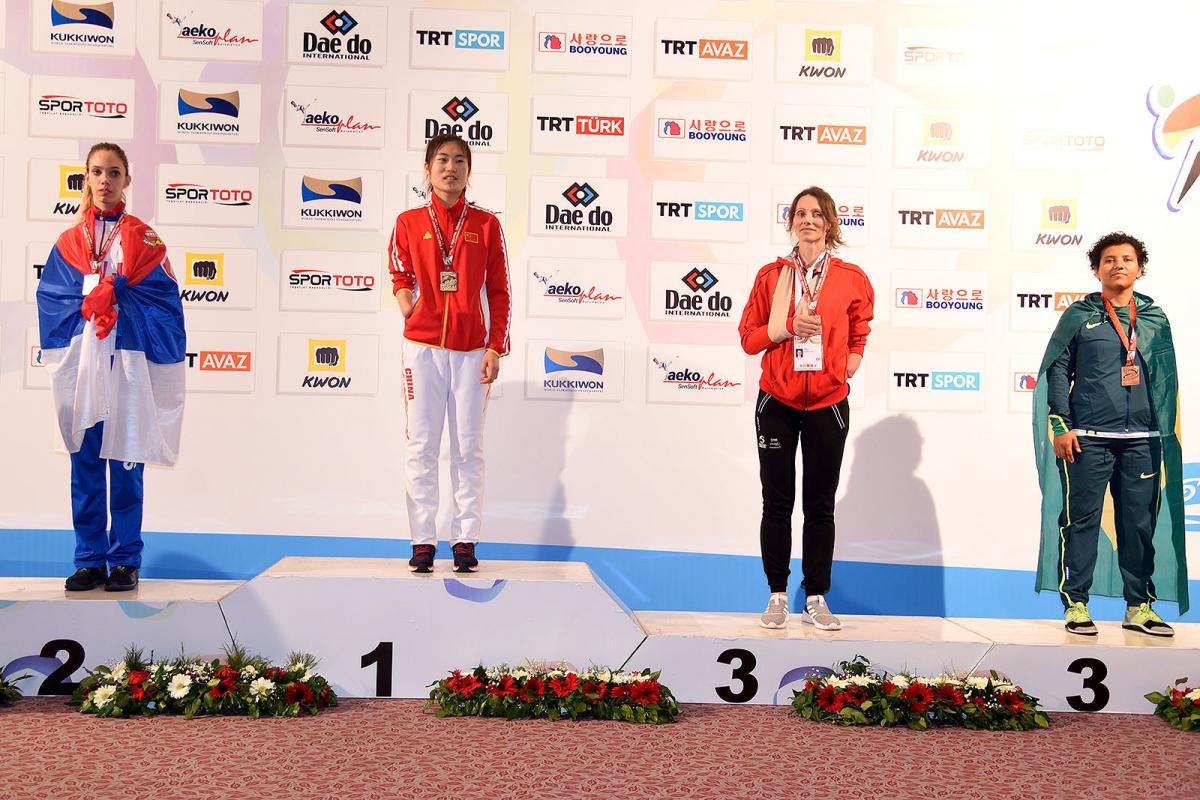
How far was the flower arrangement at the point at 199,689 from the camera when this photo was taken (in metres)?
3.12

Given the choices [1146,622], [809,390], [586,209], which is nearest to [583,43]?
[586,209]

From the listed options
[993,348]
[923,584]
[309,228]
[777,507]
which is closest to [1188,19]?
[993,348]

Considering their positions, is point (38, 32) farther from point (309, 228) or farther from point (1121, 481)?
point (1121, 481)

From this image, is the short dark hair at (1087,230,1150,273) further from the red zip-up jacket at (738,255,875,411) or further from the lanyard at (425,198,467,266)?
the lanyard at (425,198,467,266)

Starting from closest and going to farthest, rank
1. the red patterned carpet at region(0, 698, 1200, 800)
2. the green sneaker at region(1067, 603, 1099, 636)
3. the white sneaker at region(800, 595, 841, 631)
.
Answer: the red patterned carpet at region(0, 698, 1200, 800) → the white sneaker at region(800, 595, 841, 631) → the green sneaker at region(1067, 603, 1099, 636)

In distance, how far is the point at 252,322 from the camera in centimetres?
461

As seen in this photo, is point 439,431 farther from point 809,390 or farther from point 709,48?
point 709,48

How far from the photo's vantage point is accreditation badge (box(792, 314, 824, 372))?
3.57 metres

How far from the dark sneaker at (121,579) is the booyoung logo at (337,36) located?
7.70 feet

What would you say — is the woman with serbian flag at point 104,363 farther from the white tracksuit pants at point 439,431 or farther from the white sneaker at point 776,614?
the white sneaker at point 776,614

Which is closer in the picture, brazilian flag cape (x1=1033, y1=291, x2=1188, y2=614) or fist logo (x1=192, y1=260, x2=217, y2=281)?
brazilian flag cape (x1=1033, y1=291, x2=1188, y2=614)

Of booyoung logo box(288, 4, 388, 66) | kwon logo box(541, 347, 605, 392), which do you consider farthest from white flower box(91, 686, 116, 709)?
Result: booyoung logo box(288, 4, 388, 66)

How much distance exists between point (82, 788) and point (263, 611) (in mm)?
1002

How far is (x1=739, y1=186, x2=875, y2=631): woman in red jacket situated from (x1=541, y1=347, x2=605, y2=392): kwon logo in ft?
3.59
